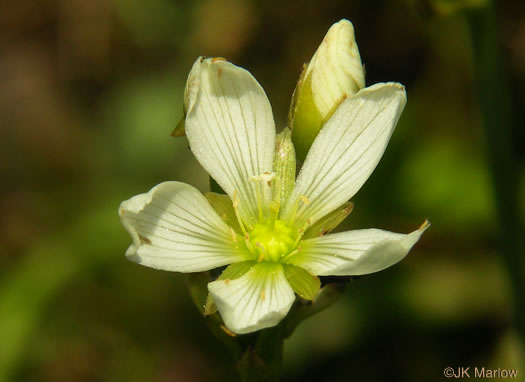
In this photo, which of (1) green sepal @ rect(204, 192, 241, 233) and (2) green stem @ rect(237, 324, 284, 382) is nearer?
(2) green stem @ rect(237, 324, 284, 382)

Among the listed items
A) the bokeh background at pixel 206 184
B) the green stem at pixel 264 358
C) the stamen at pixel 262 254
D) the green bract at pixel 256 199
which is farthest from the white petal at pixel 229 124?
the bokeh background at pixel 206 184

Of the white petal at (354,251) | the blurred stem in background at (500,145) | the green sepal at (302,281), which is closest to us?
the white petal at (354,251)

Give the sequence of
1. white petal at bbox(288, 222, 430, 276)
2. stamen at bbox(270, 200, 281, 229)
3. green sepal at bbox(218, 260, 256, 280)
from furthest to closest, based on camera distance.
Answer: stamen at bbox(270, 200, 281, 229) < green sepal at bbox(218, 260, 256, 280) < white petal at bbox(288, 222, 430, 276)

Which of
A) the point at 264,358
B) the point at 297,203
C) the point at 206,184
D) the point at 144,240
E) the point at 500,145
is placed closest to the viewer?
the point at 144,240

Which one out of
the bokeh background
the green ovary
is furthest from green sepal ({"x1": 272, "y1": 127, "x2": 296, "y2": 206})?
the bokeh background

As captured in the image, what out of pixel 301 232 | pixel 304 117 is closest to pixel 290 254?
pixel 301 232

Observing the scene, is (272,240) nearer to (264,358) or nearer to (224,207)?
(224,207)

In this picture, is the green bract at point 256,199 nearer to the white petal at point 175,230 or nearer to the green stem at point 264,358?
the white petal at point 175,230

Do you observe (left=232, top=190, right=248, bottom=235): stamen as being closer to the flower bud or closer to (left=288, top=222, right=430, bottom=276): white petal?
(left=288, top=222, right=430, bottom=276): white petal
